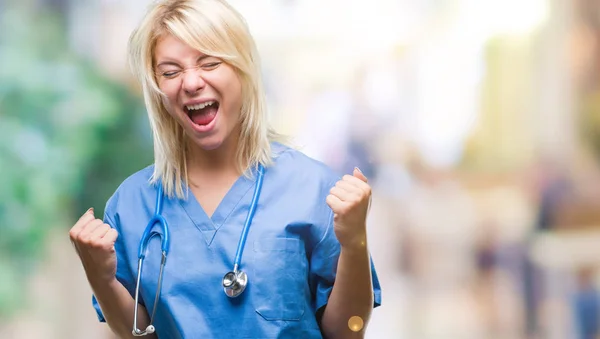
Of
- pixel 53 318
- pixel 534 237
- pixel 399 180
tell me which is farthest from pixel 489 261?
pixel 53 318

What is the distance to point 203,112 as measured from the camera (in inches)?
43.4

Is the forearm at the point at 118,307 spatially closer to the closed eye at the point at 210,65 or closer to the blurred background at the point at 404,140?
the closed eye at the point at 210,65

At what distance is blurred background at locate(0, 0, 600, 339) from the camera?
3.90m

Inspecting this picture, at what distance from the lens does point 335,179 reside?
3.88 feet

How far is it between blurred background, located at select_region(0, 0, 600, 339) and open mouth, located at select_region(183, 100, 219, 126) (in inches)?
106

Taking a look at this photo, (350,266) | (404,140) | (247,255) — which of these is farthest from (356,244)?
(404,140)

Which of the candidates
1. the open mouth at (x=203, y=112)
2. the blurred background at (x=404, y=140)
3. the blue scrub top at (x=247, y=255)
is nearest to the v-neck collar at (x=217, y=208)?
the blue scrub top at (x=247, y=255)

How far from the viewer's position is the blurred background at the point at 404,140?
3896 millimetres

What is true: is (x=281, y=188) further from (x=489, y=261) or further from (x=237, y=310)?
(x=489, y=261)

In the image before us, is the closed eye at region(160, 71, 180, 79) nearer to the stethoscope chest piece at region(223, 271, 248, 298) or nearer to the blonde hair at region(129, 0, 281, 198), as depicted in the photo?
the blonde hair at region(129, 0, 281, 198)

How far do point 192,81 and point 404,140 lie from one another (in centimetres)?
339

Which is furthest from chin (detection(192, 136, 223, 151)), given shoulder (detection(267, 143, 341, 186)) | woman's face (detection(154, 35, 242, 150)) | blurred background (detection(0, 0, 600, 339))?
blurred background (detection(0, 0, 600, 339))

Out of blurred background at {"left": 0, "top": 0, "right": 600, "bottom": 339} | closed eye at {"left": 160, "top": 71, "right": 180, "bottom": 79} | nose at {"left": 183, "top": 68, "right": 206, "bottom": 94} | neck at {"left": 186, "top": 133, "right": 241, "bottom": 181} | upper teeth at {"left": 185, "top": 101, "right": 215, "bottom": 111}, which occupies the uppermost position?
closed eye at {"left": 160, "top": 71, "right": 180, "bottom": 79}

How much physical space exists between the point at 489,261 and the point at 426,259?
306 mm
